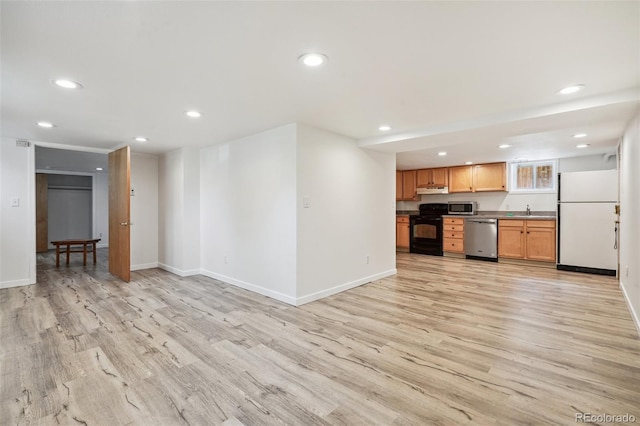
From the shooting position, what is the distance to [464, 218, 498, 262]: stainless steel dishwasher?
6172 millimetres

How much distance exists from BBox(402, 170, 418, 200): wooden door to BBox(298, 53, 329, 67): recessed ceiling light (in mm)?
6100

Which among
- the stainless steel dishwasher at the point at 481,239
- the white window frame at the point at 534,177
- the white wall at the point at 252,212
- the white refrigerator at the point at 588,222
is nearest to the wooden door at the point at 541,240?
the white refrigerator at the point at 588,222

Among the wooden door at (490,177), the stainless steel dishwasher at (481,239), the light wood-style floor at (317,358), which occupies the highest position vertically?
the wooden door at (490,177)

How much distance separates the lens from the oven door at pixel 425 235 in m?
6.93

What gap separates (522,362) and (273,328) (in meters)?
2.05

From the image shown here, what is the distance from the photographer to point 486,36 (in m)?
1.70

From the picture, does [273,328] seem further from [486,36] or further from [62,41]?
[486,36]

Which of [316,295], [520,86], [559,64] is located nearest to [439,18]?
[559,64]

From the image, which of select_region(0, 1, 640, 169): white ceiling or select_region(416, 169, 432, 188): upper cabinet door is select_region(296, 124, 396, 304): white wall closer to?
select_region(0, 1, 640, 169): white ceiling

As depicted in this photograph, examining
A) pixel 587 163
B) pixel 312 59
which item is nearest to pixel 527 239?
pixel 587 163

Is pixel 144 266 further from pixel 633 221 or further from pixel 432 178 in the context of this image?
pixel 633 221

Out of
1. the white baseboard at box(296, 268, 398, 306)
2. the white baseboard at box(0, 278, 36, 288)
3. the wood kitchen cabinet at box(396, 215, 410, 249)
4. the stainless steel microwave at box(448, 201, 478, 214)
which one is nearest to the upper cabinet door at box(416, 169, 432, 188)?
the stainless steel microwave at box(448, 201, 478, 214)

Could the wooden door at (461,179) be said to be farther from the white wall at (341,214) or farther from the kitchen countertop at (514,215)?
the white wall at (341,214)

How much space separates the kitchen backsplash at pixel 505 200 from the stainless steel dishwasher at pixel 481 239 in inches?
30.9
